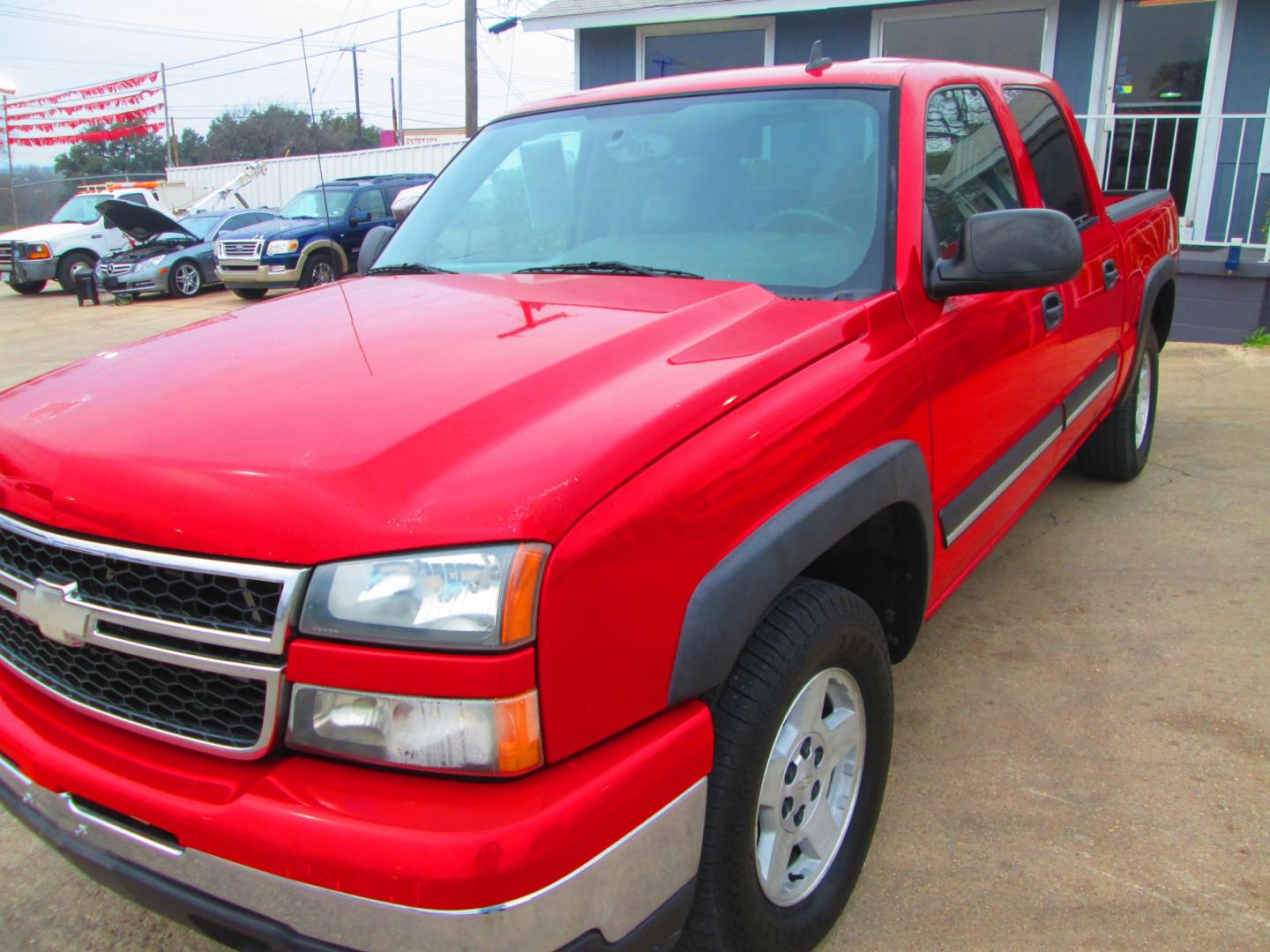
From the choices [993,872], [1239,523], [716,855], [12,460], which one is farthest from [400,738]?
[1239,523]

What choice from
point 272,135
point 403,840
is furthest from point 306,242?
point 272,135

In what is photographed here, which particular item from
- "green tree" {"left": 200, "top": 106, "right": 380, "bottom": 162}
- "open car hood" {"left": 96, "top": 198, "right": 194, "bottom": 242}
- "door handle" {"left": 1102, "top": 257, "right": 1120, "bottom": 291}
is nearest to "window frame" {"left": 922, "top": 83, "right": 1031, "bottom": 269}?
"door handle" {"left": 1102, "top": 257, "right": 1120, "bottom": 291}

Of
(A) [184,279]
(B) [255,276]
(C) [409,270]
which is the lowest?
(A) [184,279]

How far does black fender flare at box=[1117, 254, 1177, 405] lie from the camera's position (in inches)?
171

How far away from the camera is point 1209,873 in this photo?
2.32m

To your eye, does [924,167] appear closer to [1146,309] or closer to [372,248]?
[372,248]

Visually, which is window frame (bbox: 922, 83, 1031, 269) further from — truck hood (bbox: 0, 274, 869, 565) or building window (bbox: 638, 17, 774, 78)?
building window (bbox: 638, 17, 774, 78)

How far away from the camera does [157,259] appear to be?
17.1 m

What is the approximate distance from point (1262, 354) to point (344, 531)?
866 cm

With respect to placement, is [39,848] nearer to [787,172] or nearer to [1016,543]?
[787,172]

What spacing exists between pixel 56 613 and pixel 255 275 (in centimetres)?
1524

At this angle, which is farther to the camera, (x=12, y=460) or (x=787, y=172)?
(x=787, y=172)

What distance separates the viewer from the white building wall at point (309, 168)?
24484 mm

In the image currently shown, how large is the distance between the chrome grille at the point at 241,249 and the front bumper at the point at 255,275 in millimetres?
105
